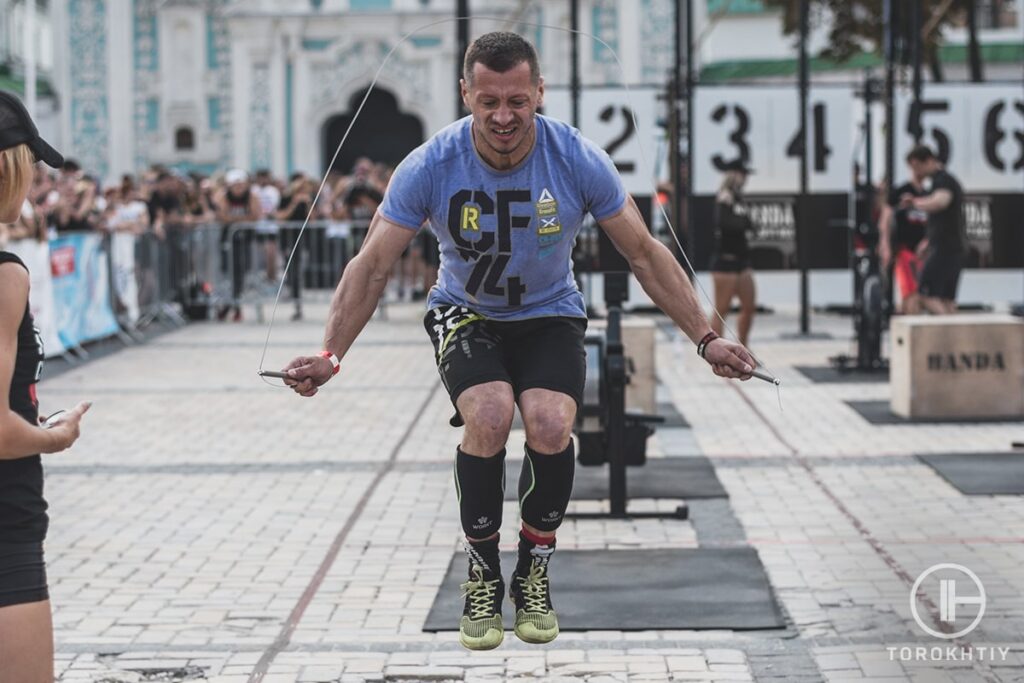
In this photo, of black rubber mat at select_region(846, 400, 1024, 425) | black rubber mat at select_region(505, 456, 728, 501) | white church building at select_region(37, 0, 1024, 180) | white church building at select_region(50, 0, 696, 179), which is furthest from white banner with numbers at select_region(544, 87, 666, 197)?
white church building at select_region(50, 0, 696, 179)

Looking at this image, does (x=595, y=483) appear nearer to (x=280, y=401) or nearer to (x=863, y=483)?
(x=863, y=483)

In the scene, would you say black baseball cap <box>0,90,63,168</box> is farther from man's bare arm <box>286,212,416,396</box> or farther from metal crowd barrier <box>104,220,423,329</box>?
metal crowd barrier <box>104,220,423,329</box>

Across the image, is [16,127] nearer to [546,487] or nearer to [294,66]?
[546,487]

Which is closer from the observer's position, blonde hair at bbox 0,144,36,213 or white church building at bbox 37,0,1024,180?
blonde hair at bbox 0,144,36,213

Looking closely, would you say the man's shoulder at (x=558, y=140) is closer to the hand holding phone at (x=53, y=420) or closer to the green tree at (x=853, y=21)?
the hand holding phone at (x=53, y=420)

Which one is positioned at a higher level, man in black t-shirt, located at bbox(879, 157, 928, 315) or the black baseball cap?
the black baseball cap

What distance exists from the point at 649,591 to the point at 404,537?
1746 mm

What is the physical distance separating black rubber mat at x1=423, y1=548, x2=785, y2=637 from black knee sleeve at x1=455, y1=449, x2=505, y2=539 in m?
1.44

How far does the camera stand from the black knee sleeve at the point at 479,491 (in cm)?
565

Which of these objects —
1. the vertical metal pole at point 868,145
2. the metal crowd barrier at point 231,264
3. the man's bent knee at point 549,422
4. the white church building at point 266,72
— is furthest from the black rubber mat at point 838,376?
the white church building at point 266,72

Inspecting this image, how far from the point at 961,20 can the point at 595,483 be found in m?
27.3

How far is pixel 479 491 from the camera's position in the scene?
567cm

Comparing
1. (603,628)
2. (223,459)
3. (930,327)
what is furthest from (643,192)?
(603,628)

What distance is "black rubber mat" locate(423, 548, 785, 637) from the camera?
7109 mm
